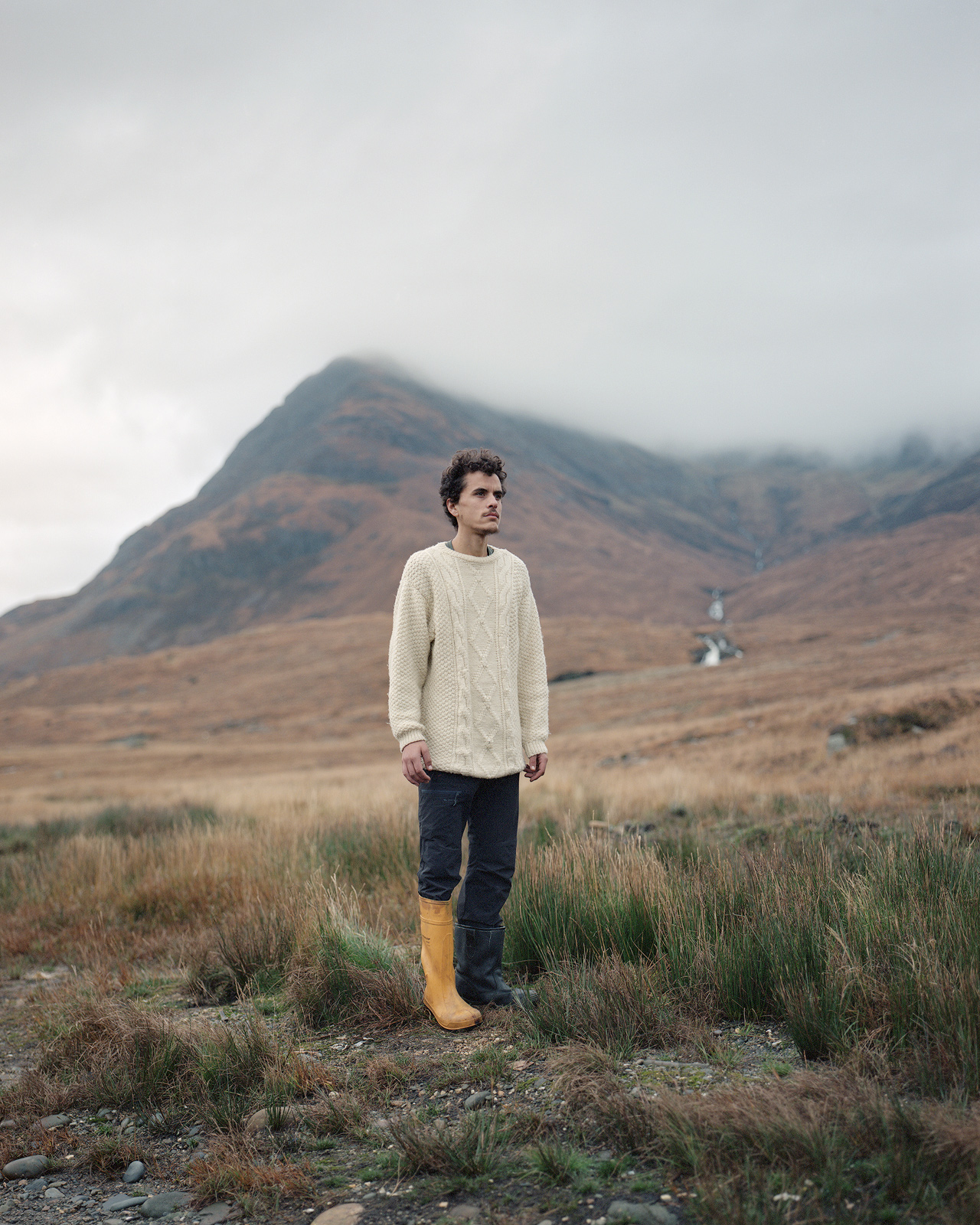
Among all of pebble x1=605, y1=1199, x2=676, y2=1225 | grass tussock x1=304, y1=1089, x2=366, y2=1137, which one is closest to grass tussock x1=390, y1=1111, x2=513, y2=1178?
grass tussock x1=304, y1=1089, x2=366, y2=1137

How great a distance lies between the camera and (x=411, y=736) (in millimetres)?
3654

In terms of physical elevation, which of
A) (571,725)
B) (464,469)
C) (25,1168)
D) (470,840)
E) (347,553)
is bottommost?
(571,725)

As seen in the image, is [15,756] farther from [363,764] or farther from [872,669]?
[872,669]

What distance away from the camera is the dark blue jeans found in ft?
12.2

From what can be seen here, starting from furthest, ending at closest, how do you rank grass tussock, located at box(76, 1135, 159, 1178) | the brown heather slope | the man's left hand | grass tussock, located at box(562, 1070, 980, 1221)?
the brown heather slope
the man's left hand
grass tussock, located at box(76, 1135, 159, 1178)
grass tussock, located at box(562, 1070, 980, 1221)

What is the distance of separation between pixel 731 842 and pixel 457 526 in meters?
3.37

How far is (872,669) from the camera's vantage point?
2973 centimetres

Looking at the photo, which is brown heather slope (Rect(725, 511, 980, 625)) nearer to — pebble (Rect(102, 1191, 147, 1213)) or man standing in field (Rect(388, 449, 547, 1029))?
man standing in field (Rect(388, 449, 547, 1029))

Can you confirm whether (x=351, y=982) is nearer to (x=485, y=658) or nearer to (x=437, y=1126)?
(x=437, y=1126)

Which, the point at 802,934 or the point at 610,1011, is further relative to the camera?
the point at 802,934

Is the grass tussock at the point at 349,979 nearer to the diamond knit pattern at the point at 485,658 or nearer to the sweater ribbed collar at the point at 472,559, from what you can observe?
the diamond knit pattern at the point at 485,658

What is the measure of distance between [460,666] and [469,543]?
1.98 feet

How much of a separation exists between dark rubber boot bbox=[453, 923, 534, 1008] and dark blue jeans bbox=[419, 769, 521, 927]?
46 mm

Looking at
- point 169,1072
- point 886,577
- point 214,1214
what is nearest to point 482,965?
point 169,1072
